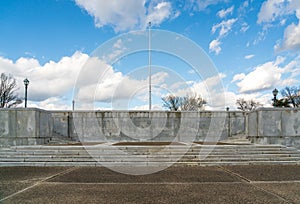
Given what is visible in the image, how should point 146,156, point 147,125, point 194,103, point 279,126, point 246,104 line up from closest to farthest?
point 146,156 < point 279,126 < point 147,125 < point 194,103 < point 246,104

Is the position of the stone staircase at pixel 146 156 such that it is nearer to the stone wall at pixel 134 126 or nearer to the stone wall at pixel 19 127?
the stone wall at pixel 19 127

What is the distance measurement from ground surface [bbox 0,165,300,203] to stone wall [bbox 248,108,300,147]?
529 centimetres

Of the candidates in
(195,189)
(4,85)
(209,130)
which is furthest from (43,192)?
(4,85)

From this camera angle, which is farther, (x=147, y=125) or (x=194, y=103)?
(x=194, y=103)

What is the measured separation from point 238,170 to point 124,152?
4.73m

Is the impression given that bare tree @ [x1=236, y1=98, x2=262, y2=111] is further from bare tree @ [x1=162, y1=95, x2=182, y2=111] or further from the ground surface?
the ground surface

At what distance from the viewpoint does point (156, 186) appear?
6039 millimetres

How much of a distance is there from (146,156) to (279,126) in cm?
831

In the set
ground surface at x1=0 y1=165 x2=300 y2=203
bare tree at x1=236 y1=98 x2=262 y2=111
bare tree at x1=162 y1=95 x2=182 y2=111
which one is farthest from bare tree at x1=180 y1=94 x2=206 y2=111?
ground surface at x1=0 y1=165 x2=300 y2=203

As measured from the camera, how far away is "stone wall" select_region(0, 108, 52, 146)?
44.0ft

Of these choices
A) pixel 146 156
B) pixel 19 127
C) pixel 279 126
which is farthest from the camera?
pixel 19 127

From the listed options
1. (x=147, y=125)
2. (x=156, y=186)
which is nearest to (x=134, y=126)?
(x=147, y=125)

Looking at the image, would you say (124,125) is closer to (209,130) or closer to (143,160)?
(209,130)

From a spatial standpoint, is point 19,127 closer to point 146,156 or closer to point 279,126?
point 146,156
